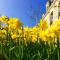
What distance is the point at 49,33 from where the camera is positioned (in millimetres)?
3160

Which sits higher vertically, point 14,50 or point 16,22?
point 16,22

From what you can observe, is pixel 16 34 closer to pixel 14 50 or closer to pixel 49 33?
pixel 14 50

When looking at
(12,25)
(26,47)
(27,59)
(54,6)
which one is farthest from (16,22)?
(54,6)

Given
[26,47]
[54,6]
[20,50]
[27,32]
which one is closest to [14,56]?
[20,50]

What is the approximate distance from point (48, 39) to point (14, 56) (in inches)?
17.9

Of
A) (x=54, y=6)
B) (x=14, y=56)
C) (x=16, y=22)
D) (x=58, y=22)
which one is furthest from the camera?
(x=54, y=6)

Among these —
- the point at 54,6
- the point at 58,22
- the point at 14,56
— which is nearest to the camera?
the point at 58,22

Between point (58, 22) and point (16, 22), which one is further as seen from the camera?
point (16, 22)

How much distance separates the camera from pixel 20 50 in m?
3.44

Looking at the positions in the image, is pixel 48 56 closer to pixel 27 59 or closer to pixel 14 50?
pixel 27 59

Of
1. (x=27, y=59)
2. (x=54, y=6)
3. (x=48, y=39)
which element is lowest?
(x=27, y=59)

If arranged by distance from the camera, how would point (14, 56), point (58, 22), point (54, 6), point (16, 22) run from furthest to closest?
point (54, 6), point (16, 22), point (14, 56), point (58, 22)

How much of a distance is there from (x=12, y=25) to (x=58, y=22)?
0.78 m

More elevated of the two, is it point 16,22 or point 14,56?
point 16,22
